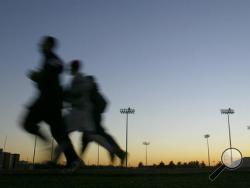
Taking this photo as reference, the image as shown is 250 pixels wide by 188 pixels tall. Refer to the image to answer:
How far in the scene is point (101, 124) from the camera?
6855mm

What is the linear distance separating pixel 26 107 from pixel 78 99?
82cm

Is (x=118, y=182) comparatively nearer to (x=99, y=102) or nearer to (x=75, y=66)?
(x=99, y=102)

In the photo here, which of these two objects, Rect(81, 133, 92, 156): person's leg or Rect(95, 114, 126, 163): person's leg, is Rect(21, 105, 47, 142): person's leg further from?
Rect(95, 114, 126, 163): person's leg

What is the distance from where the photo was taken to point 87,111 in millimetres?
6387

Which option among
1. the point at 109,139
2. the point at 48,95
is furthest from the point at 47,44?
the point at 109,139

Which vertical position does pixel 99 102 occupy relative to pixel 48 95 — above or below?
above

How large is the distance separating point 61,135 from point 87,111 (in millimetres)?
544

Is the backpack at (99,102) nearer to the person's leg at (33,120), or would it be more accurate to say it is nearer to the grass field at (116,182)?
the person's leg at (33,120)

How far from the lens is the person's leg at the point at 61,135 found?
19.7 feet

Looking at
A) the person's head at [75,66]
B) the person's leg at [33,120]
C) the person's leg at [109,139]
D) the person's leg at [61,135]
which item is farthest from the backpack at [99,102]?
the person's leg at [33,120]

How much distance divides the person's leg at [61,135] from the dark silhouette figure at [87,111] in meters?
0.16

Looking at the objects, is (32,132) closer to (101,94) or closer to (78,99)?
(78,99)

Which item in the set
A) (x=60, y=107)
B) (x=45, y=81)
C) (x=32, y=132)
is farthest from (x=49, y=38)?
(x=32, y=132)

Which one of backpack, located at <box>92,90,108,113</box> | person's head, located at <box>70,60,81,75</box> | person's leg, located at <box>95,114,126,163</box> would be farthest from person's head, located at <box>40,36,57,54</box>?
person's leg, located at <box>95,114,126,163</box>
